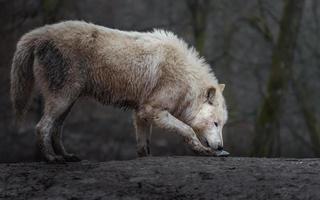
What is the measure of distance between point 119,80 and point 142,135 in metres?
0.90

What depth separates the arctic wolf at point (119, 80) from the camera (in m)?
8.11

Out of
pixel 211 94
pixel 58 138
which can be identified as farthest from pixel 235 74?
pixel 58 138

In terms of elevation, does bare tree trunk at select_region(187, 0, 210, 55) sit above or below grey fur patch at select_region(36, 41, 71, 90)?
above

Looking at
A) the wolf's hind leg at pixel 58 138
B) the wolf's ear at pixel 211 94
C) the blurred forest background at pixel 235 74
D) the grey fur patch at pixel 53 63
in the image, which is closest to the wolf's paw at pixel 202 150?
the wolf's ear at pixel 211 94

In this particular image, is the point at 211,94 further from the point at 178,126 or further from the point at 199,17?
the point at 199,17

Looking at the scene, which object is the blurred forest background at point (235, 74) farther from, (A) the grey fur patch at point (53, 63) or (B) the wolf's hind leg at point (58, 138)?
(A) the grey fur patch at point (53, 63)

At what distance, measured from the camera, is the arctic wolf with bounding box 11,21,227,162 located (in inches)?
319

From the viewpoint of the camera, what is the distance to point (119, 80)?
855 cm

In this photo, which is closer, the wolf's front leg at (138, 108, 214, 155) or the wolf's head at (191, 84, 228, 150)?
the wolf's front leg at (138, 108, 214, 155)

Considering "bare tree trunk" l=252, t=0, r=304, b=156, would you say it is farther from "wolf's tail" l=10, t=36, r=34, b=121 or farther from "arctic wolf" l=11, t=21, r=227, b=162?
"wolf's tail" l=10, t=36, r=34, b=121

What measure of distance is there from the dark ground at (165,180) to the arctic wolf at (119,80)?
1.72ft

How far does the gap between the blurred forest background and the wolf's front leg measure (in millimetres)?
6386

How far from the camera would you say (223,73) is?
16.1 m

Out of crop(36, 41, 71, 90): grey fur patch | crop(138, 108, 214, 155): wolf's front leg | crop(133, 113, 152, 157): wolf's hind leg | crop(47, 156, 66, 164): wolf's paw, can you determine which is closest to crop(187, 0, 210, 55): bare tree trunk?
crop(133, 113, 152, 157): wolf's hind leg
